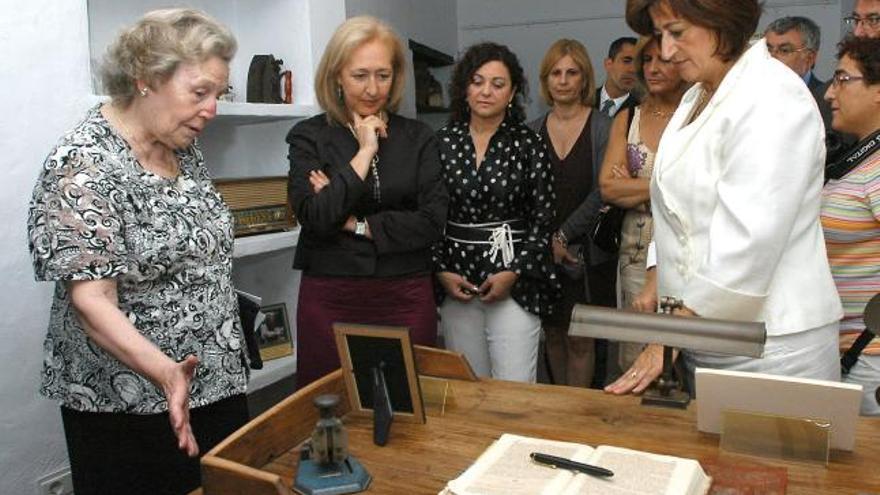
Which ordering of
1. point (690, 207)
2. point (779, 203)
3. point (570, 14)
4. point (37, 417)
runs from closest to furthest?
point (779, 203) < point (690, 207) < point (37, 417) < point (570, 14)

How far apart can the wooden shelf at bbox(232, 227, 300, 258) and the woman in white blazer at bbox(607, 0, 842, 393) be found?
1.65 meters

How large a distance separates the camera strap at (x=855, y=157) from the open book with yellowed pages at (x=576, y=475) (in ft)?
3.52

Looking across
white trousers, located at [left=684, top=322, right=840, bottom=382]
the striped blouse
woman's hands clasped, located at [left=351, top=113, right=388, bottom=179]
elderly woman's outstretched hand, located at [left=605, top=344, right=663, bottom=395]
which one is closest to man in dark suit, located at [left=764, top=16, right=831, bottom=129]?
the striped blouse

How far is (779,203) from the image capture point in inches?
56.1

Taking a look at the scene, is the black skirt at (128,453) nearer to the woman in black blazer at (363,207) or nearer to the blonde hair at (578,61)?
the woman in black blazer at (363,207)

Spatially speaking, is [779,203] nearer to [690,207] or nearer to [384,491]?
[690,207]

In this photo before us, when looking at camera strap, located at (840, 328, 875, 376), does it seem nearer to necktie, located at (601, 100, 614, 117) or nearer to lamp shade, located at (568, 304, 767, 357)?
lamp shade, located at (568, 304, 767, 357)

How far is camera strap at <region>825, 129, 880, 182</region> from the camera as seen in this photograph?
1914mm

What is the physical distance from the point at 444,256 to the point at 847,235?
121 centimetres

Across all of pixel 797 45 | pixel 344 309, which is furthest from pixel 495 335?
pixel 797 45

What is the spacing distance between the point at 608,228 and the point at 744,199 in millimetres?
1484

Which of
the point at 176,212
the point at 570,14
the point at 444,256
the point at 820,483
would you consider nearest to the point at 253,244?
the point at 444,256

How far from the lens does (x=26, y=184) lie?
2.12 metres

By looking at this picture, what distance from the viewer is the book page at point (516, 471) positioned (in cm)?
114
